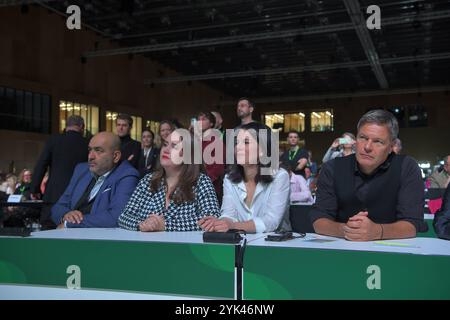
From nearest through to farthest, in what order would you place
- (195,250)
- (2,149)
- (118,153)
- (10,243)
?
(195,250)
(10,243)
(118,153)
(2,149)

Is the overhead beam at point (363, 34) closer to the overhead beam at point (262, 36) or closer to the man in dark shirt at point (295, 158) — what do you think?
the overhead beam at point (262, 36)

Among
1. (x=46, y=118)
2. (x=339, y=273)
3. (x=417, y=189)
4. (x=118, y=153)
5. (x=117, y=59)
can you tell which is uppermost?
(x=117, y=59)

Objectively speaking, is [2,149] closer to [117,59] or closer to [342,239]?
[117,59]

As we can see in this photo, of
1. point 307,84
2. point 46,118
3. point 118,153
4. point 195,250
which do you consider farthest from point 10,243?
point 307,84

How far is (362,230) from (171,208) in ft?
3.25

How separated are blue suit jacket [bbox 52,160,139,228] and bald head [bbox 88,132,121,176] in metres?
0.06

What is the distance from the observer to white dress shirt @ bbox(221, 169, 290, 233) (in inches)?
88.2

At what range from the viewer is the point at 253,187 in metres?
2.36

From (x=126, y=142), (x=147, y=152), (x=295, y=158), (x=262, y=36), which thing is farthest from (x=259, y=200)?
(x=262, y=36)

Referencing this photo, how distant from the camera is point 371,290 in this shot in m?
1.22

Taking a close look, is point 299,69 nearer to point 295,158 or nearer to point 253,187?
point 295,158

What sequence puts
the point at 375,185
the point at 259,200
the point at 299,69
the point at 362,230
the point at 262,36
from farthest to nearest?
1. the point at 299,69
2. the point at 262,36
3. the point at 259,200
4. the point at 375,185
5. the point at 362,230

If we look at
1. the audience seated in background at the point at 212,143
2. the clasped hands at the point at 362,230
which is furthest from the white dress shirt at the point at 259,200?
the audience seated in background at the point at 212,143
